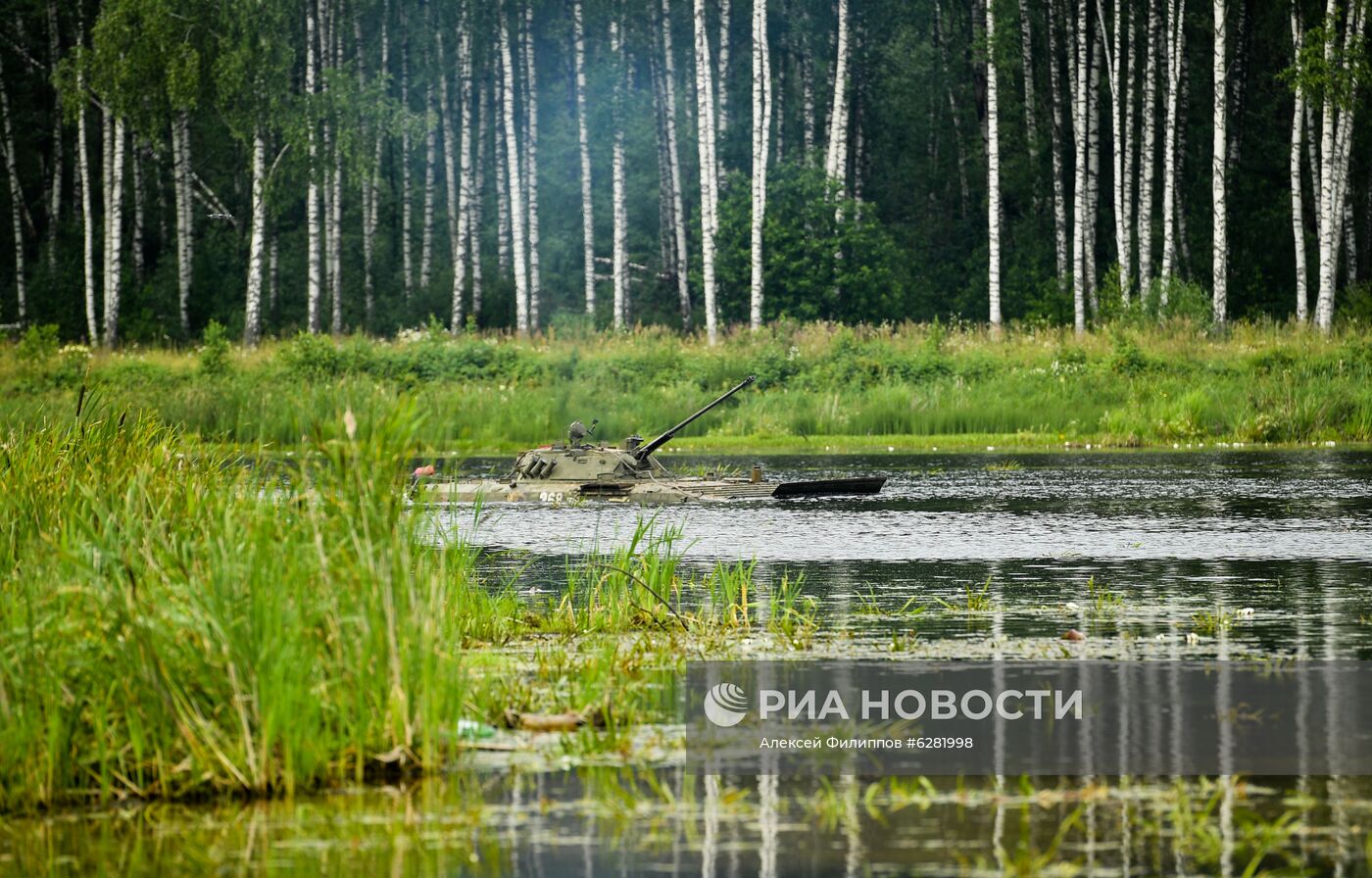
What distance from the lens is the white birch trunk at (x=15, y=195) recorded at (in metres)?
52.5

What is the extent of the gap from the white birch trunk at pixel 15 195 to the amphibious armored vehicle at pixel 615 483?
101ft

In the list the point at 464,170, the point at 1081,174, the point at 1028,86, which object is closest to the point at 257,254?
the point at 464,170

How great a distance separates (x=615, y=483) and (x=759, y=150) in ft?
73.5

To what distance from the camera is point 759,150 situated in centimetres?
4519

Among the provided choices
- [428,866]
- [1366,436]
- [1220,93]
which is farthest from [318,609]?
[1220,93]

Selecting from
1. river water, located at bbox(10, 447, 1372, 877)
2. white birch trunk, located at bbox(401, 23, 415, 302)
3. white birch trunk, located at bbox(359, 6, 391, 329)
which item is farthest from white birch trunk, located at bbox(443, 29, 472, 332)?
river water, located at bbox(10, 447, 1372, 877)

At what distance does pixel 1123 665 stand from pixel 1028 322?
3405 centimetres

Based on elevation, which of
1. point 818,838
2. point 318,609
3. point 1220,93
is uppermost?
point 1220,93

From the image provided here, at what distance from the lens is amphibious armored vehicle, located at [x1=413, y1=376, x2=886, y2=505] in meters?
23.6

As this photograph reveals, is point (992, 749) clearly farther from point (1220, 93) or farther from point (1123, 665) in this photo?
point (1220, 93)

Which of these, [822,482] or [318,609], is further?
[822,482]

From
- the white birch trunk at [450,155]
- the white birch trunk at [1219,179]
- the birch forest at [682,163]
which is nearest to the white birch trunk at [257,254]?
the birch forest at [682,163]

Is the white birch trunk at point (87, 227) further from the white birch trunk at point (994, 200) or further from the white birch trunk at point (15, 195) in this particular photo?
the white birch trunk at point (994, 200)

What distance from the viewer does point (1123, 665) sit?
10477 millimetres
